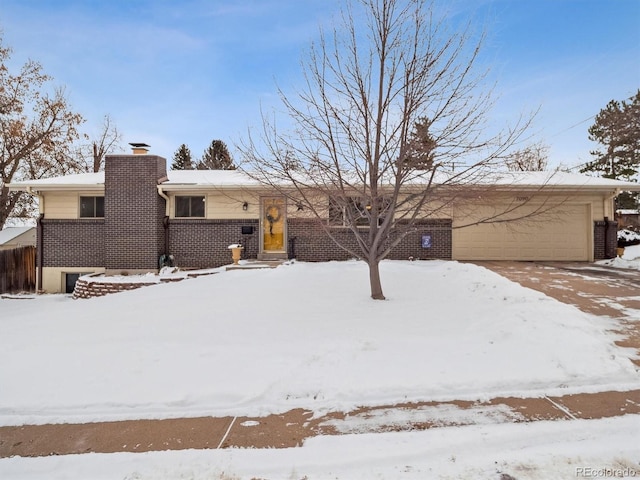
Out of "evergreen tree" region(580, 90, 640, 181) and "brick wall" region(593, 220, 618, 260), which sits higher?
"evergreen tree" region(580, 90, 640, 181)

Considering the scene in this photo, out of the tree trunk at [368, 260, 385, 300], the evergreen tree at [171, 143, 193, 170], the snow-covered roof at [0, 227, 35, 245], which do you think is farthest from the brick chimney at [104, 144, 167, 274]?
the evergreen tree at [171, 143, 193, 170]

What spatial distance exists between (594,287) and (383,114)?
5.51m

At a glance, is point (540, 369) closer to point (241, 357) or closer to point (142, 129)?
point (241, 357)

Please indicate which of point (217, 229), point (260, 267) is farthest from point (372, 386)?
point (217, 229)

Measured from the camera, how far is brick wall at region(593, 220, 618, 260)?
12.5 metres

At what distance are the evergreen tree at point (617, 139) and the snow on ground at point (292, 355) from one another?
23125 mm

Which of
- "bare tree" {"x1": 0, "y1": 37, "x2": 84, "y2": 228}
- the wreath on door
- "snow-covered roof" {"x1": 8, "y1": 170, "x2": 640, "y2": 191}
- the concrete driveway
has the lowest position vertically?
the concrete driveway

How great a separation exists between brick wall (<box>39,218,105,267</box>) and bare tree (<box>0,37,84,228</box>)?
10031mm

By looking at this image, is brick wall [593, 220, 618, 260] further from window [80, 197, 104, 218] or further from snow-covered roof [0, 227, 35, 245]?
snow-covered roof [0, 227, 35, 245]

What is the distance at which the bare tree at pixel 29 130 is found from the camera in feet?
63.1

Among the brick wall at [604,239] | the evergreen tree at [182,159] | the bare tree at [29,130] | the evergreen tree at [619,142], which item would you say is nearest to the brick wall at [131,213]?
the bare tree at [29,130]

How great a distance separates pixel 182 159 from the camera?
3512 cm

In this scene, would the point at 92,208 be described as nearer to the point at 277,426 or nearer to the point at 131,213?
the point at 131,213

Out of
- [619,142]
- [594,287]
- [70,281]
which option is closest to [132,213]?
[70,281]
